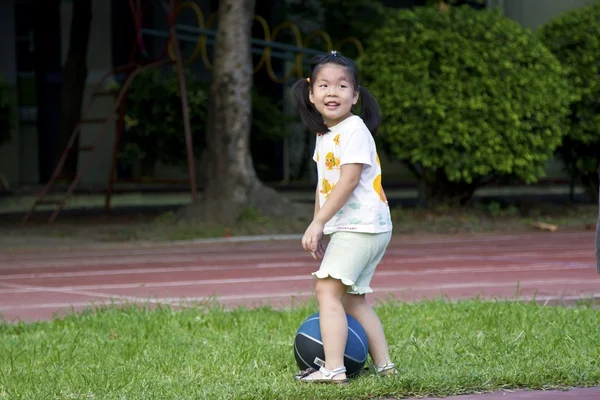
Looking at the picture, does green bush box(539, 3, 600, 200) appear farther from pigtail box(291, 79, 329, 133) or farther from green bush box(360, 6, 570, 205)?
pigtail box(291, 79, 329, 133)

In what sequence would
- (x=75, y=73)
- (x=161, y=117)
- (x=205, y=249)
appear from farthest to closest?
(x=75, y=73)
(x=161, y=117)
(x=205, y=249)

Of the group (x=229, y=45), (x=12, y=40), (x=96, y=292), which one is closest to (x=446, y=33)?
(x=229, y=45)

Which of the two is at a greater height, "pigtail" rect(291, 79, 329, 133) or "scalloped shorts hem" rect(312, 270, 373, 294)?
"pigtail" rect(291, 79, 329, 133)

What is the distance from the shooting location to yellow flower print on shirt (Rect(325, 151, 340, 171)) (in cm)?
561

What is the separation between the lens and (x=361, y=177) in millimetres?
5598

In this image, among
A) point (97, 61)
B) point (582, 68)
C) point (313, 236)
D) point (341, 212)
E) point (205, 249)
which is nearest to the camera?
point (313, 236)

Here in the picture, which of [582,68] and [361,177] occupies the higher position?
[582,68]

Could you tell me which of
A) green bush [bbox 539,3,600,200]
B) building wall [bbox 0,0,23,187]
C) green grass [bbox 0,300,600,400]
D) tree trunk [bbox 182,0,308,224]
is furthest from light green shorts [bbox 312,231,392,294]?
building wall [bbox 0,0,23,187]

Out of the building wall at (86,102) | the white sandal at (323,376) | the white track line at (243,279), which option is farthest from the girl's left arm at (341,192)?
the building wall at (86,102)

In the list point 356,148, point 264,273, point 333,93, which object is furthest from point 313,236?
point 264,273

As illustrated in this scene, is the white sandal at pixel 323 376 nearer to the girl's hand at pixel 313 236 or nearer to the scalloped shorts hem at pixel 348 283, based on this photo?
the scalloped shorts hem at pixel 348 283

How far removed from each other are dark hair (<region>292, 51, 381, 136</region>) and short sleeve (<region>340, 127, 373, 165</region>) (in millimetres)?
193

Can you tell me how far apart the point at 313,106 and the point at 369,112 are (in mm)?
289

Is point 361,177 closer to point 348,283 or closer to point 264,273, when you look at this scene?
point 348,283
